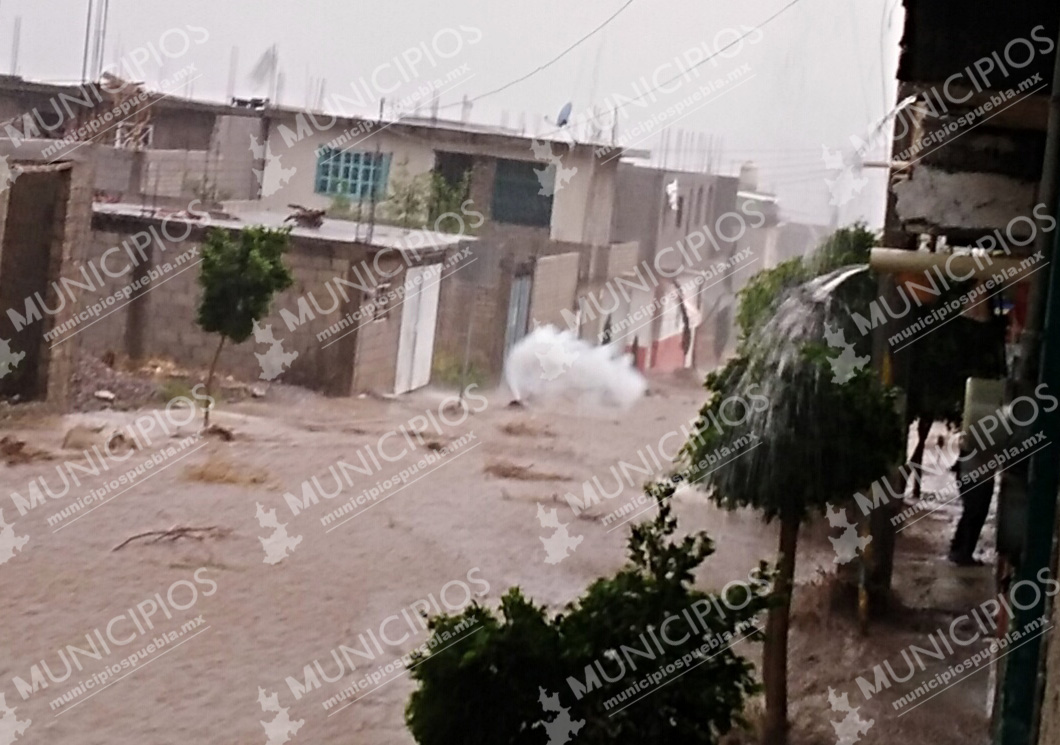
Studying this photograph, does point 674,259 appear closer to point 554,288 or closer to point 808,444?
point 554,288

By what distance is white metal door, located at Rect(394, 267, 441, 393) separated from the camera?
2277mm

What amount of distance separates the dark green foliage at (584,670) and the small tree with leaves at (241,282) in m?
0.82

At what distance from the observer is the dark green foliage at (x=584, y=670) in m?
1.63

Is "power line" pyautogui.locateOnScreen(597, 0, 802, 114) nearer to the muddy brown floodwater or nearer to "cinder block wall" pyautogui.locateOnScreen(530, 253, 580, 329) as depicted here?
"cinder block wall" pyautogui.locateOnScreen(530, 253, 580, 329)

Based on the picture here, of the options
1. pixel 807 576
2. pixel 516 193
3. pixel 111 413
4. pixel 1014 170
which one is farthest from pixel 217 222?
pixel 1014 170

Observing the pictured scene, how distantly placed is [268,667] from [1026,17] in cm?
155

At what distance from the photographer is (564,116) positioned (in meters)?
2.24

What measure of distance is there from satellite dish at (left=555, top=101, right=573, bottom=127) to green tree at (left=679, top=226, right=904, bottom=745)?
51cm

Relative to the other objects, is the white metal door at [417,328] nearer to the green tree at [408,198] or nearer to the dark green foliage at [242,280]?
the green tree at [408,198]

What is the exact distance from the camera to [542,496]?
2.20 meters

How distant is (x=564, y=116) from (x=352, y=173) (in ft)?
1.33

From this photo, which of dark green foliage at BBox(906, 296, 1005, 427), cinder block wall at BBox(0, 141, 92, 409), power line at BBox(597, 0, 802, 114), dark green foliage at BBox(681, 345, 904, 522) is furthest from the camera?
cinder block wall at BBox(0, 141, 92, 409)

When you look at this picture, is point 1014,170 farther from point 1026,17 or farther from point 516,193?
point 516,193

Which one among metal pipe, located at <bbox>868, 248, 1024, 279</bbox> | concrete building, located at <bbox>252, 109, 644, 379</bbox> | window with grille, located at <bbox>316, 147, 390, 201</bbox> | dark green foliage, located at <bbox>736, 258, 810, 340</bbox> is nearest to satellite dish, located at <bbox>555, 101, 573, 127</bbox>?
concrete building, located at <bbox>252, 109, 644, 379</bbox>
